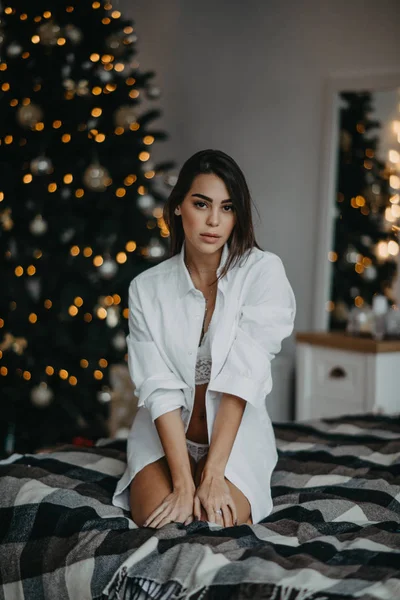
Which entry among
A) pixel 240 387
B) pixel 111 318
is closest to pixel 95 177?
pixel 111 318

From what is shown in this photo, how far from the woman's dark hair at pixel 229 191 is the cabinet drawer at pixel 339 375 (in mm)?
1669

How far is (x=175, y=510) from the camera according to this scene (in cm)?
147

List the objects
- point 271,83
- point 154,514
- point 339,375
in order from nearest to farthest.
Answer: point 154,514, point 339,375, point 271,83

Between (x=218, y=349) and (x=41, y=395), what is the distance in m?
1.88

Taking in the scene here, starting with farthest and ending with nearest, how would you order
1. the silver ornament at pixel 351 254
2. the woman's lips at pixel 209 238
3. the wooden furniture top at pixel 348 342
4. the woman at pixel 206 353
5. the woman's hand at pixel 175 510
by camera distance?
the silver ornament at pixel 351 254
the wooden furniture top at pixel 348 342
the woman's lips at pixel 209 238
the woman at pixel 206 353
the woman's hand at pixel 175 510

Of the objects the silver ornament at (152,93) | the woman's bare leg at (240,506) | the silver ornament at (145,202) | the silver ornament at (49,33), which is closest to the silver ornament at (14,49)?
the silver ornament at (49,33)

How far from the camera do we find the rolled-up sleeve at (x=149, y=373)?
1678 millimetres

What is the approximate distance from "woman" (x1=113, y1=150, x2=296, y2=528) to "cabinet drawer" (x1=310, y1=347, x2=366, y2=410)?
5.20 feet

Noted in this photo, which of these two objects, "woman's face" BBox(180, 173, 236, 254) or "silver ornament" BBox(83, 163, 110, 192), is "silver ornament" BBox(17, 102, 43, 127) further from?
"woman's face" BBox(180, 173, 236, 254)

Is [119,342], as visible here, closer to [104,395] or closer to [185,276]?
[104,395]

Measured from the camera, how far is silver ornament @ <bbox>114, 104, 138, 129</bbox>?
348 centimetres

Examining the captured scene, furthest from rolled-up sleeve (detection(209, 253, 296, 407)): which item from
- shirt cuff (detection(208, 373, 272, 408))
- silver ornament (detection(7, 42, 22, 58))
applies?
silver ornament (detection(7, 42, 22, 58))

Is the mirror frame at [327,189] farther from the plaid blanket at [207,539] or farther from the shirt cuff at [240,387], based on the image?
the shirt cuff at [240,387]

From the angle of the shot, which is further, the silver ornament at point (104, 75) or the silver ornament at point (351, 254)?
the silver ornament at point (351, 254)
